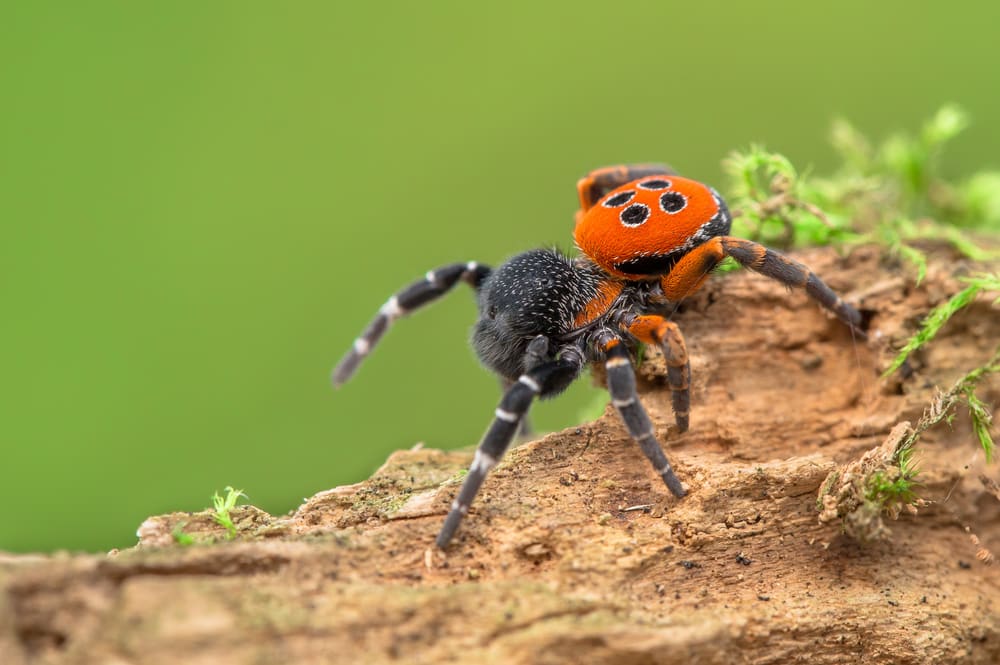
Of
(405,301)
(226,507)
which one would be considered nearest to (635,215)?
(405,301)

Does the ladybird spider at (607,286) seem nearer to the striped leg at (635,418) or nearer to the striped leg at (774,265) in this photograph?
the striped leg at (774,265)

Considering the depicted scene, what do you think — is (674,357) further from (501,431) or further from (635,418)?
(501,431)

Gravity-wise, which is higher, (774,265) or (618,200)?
(618,200)

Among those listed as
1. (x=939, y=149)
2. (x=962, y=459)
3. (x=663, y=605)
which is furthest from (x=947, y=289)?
(x=663, y=605)

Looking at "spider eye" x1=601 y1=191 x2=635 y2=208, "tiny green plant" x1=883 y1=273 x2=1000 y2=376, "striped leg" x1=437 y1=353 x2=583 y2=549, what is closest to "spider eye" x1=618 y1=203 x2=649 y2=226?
"spider eye" x1=601 y1=191 x2=635 y2=208

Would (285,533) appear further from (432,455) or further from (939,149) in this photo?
(939,149)

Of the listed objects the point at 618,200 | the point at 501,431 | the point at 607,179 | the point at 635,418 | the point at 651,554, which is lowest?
the point at 651,554
